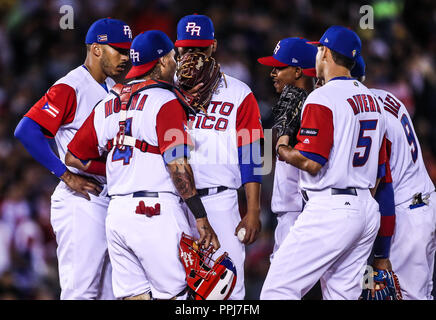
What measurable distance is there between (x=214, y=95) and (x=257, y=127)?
1.30 ft

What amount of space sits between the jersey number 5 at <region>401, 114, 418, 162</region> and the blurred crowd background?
11.2 ft

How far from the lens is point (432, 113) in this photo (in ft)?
30.7

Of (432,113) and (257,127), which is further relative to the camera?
(432,113)

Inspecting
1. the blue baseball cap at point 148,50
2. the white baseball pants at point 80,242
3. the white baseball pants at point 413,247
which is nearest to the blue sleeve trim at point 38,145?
the white baseball pants at point 80,242

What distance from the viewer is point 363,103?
437 centimetres

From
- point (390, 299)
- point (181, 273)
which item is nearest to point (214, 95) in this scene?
point (181, 273)

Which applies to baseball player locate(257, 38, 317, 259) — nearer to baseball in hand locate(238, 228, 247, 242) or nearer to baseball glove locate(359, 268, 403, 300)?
baseball in hand locate(238, 228, 247, 242)

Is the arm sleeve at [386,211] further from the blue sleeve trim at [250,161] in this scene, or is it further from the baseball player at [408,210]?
the blue sleeve trim at [250,161]

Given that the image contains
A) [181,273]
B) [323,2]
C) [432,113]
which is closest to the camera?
[181,273]

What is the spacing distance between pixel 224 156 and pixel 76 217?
125cm

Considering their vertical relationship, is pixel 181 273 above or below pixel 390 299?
above

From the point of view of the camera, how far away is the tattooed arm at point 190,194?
4168 mm

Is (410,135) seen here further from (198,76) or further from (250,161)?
(198,76)
